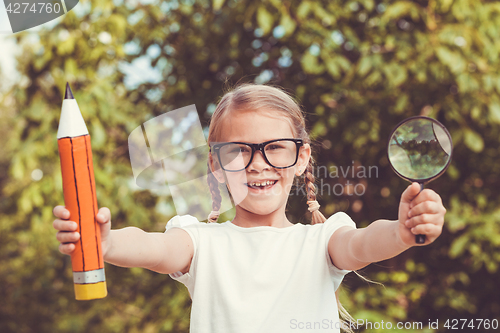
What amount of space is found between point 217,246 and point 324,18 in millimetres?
1953

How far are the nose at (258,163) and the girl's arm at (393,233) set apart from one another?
310 millimetres

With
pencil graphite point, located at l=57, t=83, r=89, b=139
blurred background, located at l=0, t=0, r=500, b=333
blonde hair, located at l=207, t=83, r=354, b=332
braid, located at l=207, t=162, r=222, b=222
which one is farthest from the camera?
blurred background, located at l=0, t=0, r=500, b=333

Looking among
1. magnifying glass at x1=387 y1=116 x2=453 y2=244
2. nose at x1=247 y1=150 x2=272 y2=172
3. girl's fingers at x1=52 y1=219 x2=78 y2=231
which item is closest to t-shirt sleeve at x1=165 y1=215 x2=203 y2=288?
A: nose at x1=247 y1=150 x2=272 y2=172

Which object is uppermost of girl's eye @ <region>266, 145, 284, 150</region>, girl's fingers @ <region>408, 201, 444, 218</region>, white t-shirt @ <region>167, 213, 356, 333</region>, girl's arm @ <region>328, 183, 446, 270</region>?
girl's eye @ <region>266, 145, 284, 150</region>

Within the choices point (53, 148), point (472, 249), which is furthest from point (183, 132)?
point (472, 249)

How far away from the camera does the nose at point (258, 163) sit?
1.44 meters

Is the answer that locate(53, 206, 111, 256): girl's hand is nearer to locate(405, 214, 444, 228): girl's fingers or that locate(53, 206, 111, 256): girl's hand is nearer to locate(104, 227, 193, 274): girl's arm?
locate(104, 227, 193, 274): girl's arm

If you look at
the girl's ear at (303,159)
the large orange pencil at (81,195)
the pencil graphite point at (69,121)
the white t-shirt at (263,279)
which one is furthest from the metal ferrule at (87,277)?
the girl's ear at (303,159)

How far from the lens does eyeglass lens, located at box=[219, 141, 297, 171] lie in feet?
4.77

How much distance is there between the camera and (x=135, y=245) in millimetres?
1240

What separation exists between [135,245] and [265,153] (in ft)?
1.59

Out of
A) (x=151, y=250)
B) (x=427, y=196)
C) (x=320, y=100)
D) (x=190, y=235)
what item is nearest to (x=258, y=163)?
(x=190, y=235)

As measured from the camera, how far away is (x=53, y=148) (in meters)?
2.92

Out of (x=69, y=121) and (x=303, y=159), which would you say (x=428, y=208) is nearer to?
(x=303, y=159)
